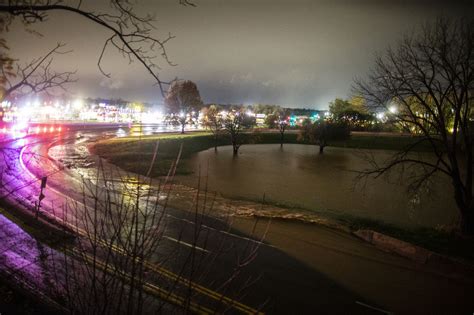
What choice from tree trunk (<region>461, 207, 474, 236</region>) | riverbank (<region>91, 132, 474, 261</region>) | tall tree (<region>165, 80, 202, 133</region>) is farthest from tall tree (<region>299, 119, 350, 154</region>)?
tree trunk (<region>461, 207, 474, 236</region>)

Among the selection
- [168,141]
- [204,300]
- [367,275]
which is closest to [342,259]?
[367,275]

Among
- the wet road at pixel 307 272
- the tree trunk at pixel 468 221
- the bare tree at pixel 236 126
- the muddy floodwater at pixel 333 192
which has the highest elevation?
the bare tree at pixel 236 126

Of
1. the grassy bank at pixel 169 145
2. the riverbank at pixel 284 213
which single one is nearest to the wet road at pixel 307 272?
the riverbank at pixel 284 213

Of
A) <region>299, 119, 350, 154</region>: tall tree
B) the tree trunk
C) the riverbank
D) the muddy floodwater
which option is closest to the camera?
the riverbank

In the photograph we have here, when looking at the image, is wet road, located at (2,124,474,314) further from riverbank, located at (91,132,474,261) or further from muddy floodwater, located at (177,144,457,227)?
muddy floodwater, located at (177,144,457,227)

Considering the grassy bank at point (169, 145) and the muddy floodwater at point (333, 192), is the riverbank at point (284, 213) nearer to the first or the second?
the grassy bank at point (169, 145)

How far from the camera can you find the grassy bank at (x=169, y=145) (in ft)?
119

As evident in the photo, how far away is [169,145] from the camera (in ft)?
172

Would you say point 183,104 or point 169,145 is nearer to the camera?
point 169,145

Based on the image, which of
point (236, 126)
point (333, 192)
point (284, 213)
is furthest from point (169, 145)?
point (284, 213)

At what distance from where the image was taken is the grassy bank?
36.2 m

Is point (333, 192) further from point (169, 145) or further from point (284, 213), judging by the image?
point (169, 145)

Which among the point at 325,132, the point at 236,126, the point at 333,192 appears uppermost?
the point at 325,132

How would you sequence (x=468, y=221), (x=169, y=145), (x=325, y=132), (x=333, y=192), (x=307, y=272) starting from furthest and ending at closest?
1. (x=325, y=132)
2. (x=169, y=145)
3. (x=333, y=192)
4. (x=468, y=221)
5. (x=307, y=272)
